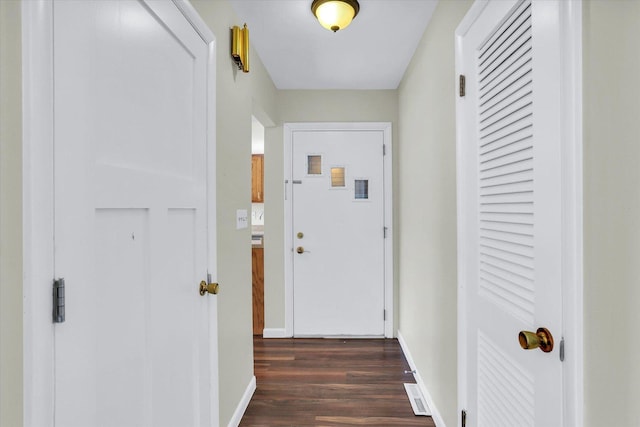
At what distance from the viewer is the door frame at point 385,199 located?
10.9 feet

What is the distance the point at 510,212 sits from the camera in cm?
111

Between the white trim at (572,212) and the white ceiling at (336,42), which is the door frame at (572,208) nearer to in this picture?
the white trim at (572,212)

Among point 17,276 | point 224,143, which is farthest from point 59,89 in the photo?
point 224,143

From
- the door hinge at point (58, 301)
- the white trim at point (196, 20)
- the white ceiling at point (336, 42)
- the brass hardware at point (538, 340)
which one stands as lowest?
the brass hardware at point (538, 340)

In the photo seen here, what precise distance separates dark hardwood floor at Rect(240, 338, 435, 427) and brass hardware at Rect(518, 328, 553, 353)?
136cm

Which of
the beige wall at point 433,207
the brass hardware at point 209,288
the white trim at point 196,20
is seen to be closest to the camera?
the white trim at point 196,20

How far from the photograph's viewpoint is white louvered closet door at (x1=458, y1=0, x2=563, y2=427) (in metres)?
0.89

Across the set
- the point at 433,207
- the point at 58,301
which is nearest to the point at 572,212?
the point at 58,301

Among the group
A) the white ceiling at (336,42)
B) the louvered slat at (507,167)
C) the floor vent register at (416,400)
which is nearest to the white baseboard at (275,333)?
the floor vent register at (416,400)

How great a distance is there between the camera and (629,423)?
0.69 metres

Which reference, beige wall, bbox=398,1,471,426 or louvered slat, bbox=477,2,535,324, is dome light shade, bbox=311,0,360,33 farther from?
louvered slat, bbox=477,2,535,324

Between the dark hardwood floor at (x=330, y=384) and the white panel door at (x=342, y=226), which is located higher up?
the white panel door at (x=342, y=226)

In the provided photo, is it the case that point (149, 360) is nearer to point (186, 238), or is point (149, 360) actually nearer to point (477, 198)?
point (186, 238)

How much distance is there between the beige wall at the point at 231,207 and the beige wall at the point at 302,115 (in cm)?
100
